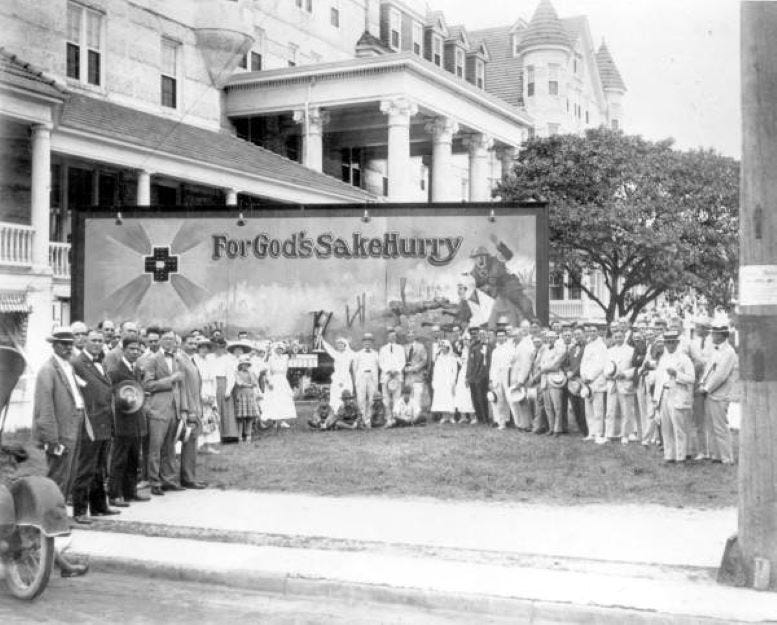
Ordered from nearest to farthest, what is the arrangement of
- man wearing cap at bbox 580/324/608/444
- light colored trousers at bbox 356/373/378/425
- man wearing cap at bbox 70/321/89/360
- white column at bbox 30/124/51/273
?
man wearing cap at bbox 70/321/89/360 < man wearing cap at bbox 580/324/608/444 < light colored trousers at bbox 356/373/378/425 < white column at bbox 30/124/51/273

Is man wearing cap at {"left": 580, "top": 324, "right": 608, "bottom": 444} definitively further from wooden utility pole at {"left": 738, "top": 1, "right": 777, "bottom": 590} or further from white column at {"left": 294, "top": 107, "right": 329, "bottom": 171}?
white column at {"left": 294, "top": 107, "right": 329, "bottom": 171}

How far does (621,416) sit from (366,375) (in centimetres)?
438

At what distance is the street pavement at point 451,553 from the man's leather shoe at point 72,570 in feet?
1.68

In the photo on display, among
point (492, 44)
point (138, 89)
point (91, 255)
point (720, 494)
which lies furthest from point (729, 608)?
point (492, 44)

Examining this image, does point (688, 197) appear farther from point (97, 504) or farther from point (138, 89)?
point (97, 504)

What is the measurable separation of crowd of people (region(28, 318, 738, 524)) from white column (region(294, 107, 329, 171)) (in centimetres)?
1351

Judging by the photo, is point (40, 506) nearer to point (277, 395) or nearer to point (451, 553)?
point (451, 553)

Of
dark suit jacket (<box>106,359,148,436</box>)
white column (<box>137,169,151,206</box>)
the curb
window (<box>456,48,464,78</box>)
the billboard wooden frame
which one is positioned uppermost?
window (<box>456,48,464,78</box>)

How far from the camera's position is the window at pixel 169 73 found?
A: 25.1 metres

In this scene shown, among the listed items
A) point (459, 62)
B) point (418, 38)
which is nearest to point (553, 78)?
point (459, 62)

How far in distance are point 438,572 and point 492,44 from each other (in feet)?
130

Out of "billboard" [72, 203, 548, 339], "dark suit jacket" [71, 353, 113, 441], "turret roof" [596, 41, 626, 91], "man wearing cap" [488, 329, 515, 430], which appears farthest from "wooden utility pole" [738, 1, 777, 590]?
"turret roof" [596, 41, 626, 91]

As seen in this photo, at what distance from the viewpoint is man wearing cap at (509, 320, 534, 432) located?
1512 cm

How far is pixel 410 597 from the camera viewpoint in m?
6.51
